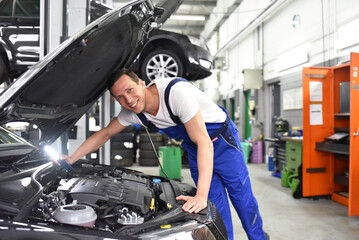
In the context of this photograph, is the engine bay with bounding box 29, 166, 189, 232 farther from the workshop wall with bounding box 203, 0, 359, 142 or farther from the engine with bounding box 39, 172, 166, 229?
the workshop wall with bounding box 203, 0, 359, 142

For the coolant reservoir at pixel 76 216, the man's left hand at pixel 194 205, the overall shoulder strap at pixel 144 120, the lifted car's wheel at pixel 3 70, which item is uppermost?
the lifted car's wheel at pixel 3 70

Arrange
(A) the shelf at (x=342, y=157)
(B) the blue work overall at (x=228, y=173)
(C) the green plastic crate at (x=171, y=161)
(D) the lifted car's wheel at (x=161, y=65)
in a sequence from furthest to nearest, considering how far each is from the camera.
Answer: (C) the green plastic crate at (x=171, y=161) < (D) the lifted car's wheel at (x=161, y=65) < (A) the shelf at (x=342, y=157) < (B) the blue work overall at (x=228, y=173)

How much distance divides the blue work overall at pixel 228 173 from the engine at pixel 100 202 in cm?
48

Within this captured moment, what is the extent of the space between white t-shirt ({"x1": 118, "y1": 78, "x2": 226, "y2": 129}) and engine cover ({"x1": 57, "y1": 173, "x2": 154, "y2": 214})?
1.31 ft

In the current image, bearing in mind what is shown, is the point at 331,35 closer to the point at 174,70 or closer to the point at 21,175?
the point at 174,70

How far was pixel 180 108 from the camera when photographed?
4.97 ft

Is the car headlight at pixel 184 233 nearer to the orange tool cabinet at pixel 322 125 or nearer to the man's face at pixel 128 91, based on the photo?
the man's face at pixel 128 91

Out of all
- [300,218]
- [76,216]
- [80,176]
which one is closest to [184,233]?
[76,216]

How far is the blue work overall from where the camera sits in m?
1.85

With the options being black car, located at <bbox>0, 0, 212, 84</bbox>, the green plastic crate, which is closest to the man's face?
black car, located at <bbox>0, 0, 212, 84</bbox>

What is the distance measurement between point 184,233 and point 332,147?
3.26 meters

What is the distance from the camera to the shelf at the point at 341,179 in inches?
149

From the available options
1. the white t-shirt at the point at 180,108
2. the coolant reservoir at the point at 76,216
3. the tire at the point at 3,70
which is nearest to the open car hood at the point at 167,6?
the white t-shirt at the point at 180,108

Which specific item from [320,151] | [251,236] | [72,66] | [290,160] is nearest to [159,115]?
[72,66]
